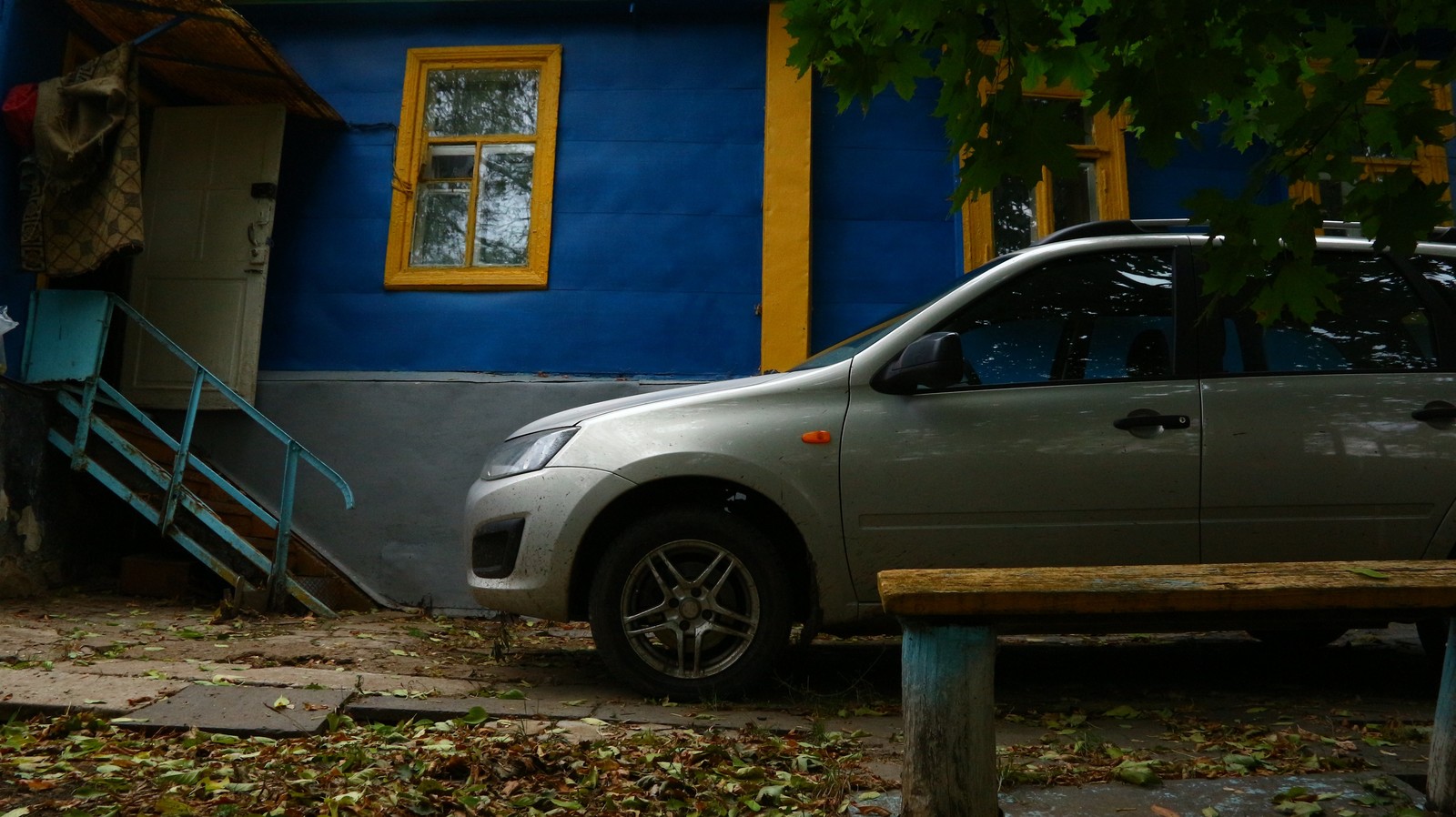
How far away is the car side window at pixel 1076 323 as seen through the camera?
3.86 m

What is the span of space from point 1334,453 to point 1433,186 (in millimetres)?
1480

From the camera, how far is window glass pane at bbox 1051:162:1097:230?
25.6ft

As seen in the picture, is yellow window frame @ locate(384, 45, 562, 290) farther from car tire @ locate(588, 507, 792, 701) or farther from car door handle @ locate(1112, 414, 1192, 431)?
car door handle @ locate(1112, 414, 1192, 431)

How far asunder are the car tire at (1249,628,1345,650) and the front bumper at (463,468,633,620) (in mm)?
3348

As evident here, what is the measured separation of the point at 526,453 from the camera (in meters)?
4.11

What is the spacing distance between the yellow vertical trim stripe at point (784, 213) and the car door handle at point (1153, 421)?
11.9ft

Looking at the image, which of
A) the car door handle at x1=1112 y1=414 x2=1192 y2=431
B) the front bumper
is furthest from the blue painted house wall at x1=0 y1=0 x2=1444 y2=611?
the car door handle at x1=1112 y1=414 x2=1192 y2=431

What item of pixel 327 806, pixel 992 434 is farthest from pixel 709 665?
pixel 327 806

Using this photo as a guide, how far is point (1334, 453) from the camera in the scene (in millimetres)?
3709

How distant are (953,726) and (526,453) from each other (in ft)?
7.73

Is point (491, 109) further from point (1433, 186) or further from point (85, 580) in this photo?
point (1433, 186)

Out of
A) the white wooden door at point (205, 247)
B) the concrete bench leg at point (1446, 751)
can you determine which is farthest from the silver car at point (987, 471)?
the white wooden door at point (205, 247)

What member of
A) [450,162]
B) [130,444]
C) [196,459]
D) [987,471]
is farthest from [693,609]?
[450,162]

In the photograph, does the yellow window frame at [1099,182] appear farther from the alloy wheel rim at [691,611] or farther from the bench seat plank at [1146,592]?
the bench seat plank at [1146,592]
